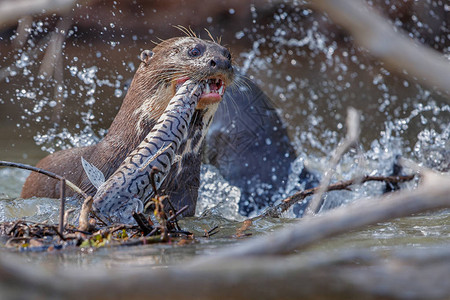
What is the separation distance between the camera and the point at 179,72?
2.97 metres

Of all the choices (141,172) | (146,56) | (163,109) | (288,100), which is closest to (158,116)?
(163,109)

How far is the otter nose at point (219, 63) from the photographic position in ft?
9.25

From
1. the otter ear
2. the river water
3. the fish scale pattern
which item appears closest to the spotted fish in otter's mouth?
the fish scale pattern

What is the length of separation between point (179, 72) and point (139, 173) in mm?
883

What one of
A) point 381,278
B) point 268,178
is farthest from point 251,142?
point 381,278

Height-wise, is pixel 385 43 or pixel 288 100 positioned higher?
pixel 288 100

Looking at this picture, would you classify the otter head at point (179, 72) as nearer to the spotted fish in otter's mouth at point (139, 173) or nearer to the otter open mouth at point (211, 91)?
the otter open mouth at point (211, 91)

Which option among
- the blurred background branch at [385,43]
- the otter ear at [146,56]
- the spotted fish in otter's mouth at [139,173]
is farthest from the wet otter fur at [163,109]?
the blurred background branch at [385,43]

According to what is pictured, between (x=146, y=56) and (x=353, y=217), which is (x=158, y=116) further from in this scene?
(x=353, y=217)

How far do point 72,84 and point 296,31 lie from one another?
2254 millimetres

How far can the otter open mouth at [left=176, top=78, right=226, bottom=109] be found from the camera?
2725 millimetres

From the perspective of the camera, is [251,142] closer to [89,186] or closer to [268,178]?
[268,178]

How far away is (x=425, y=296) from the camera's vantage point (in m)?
0.98

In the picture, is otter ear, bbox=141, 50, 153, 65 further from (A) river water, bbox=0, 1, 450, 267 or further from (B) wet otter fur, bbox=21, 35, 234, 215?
(A) river water, bbox=0, 1, 450, 267
